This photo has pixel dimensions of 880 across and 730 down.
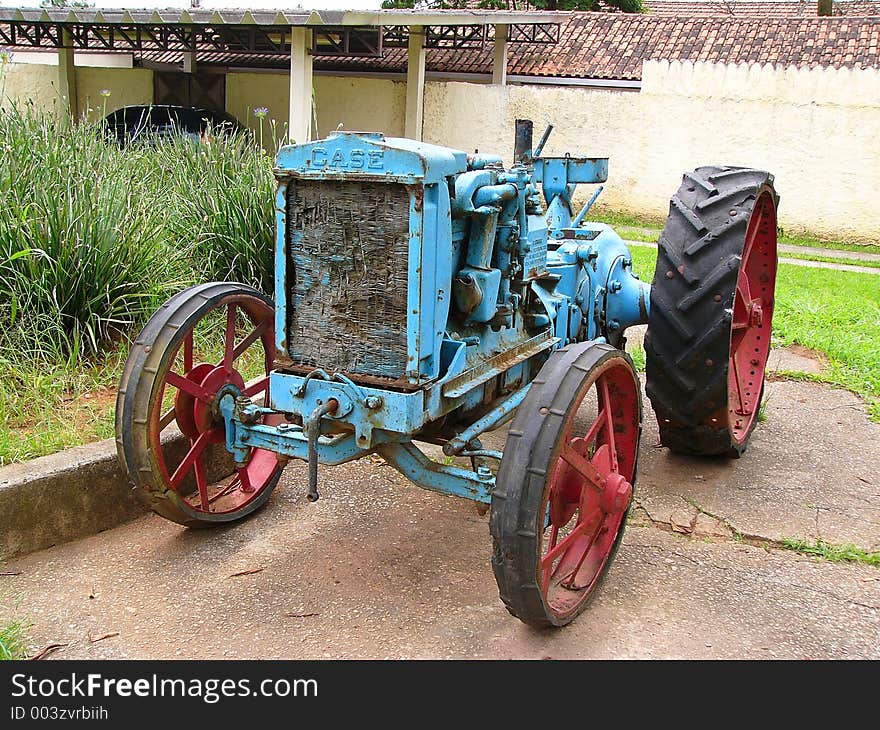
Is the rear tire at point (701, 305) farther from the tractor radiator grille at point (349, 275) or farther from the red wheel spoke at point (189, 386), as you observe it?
the red wheel spoke at point (189, 386)

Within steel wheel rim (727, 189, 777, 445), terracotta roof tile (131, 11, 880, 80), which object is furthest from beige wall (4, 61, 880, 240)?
steel wheel rim (727, 189, 777, 445)

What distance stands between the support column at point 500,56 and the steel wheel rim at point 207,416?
14946 millimetres

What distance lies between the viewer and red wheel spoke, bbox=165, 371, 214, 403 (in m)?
3.47

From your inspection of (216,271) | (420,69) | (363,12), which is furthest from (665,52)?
(216,271)

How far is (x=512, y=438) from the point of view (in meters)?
2.85

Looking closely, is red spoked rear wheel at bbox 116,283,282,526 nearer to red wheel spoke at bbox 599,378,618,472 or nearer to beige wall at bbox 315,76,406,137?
red wheel spoke at bbox 599,378,618,472

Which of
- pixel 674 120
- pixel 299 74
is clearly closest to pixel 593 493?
pixel 299 74

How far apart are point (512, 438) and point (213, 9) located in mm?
12537

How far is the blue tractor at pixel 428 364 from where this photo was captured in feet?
9.96

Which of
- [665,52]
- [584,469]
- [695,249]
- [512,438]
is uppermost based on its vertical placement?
[665,52]

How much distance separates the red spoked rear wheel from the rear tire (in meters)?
1.79

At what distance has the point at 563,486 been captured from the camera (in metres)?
3.21

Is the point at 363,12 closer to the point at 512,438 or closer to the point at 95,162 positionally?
the point at 95,162

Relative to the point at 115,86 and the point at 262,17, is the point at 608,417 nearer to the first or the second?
the point at 262,17
